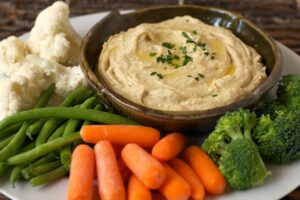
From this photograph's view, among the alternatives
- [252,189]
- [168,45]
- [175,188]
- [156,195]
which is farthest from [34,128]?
[252,189]

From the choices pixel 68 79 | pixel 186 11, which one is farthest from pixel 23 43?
pixel 186 11

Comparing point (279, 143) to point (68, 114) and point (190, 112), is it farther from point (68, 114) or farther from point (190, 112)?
point (68, 114)

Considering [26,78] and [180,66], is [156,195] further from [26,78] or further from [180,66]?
[26,78]

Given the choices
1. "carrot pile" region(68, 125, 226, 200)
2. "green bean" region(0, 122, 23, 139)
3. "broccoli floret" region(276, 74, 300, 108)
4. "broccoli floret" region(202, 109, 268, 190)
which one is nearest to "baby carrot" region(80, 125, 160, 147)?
"carrot pile" region(68, 125, 226, 200)

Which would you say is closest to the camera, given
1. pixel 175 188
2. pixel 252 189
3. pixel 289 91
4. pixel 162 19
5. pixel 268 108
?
pixel 175 188

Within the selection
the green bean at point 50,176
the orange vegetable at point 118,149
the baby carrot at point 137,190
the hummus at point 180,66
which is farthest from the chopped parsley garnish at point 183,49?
the green bean at point 50,176
